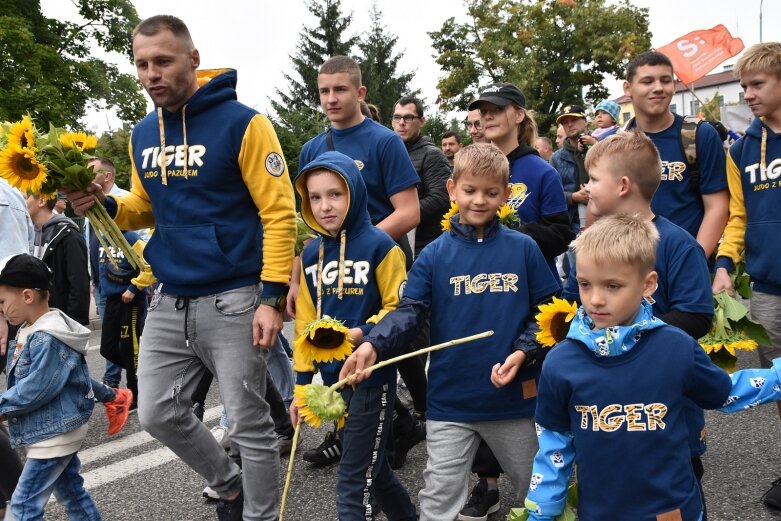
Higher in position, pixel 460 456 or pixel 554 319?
pixel 554 319

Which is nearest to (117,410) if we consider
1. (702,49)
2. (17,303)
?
(17,303)

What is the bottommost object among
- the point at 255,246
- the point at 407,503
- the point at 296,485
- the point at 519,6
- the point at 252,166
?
the point at 296,485

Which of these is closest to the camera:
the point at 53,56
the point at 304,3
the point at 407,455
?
the point at 407,455

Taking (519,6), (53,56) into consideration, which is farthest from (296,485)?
(519,6)

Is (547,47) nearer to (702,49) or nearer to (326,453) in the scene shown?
(702,49)

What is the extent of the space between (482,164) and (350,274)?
0.76 meters

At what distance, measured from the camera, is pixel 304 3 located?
1772 inches

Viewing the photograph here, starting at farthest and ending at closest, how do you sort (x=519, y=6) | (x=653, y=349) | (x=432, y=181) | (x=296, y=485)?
(x=519, y=6), (x=432, y=181), (x=296, y=485), (x=653, y=349)

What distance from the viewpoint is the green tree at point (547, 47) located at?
3931cm

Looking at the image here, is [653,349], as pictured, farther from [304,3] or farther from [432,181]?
[304,3]

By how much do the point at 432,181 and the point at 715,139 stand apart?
2.14 m

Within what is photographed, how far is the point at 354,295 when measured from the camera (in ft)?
10.8

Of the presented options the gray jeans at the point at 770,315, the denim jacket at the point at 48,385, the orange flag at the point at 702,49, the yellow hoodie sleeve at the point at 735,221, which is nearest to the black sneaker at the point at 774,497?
the gray jeans at the point at 770,315

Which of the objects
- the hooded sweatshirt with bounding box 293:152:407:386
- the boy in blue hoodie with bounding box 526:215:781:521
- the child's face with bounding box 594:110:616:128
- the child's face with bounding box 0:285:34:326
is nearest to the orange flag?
the child's face with bounding box 594:110:616:128
